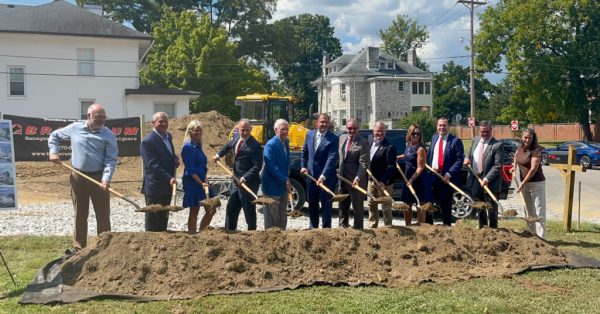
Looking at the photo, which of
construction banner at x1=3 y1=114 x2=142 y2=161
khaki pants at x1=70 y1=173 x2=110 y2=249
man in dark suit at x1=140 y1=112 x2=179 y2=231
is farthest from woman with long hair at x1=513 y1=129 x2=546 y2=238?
construction banner at x1=3 y1=114 x2=142 y2=161

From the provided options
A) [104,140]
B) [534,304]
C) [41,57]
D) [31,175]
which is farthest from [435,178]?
[41,57]

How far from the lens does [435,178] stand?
945cm

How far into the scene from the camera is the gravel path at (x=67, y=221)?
36.5ft

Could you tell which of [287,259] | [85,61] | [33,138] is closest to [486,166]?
[287,259]

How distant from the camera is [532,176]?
9703 mm

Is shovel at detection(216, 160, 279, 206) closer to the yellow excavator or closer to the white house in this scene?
the yellow excavator

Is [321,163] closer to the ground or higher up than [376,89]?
closer to the ground

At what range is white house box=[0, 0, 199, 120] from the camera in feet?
104

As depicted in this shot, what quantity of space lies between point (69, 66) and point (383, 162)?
26948mm

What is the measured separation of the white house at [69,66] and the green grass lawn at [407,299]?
1043 inches

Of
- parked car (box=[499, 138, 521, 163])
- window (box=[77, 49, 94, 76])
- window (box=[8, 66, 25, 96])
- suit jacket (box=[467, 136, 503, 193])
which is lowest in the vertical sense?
parked car (box=[499, 138, 521, 163])

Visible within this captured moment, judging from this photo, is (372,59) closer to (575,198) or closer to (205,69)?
(205,69)

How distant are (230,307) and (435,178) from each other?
4.46 meters

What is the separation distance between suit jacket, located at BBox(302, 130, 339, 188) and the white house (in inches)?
1008
